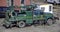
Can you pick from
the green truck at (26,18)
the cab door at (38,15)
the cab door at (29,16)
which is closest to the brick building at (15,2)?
the green truck at (26,18)

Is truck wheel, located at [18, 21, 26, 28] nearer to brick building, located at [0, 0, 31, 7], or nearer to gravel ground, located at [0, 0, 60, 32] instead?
gravel ground, located at [0, 0, 60, 32]

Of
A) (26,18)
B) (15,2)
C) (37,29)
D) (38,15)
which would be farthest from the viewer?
(15,2)

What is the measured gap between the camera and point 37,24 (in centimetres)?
1950

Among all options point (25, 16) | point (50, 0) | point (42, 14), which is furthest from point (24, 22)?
point (50, 0)

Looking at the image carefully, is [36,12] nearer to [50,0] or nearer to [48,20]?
[48,20]

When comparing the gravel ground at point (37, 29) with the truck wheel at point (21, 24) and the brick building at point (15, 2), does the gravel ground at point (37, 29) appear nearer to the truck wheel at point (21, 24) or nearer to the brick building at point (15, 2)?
the truck wheel at point (21, 24)

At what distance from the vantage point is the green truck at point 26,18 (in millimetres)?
17938

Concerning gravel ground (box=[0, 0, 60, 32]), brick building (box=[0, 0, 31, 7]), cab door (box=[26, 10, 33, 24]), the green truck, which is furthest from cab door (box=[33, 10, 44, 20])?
brick building (box=[0, 0, 31, 7])

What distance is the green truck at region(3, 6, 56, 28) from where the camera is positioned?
17938 mm

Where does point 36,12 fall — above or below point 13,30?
above

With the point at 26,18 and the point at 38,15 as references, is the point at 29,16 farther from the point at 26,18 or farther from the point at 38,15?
the point at 38,15

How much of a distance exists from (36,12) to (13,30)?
3103mm

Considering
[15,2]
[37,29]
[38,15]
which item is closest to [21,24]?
[37,29]

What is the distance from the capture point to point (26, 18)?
1830 cm
